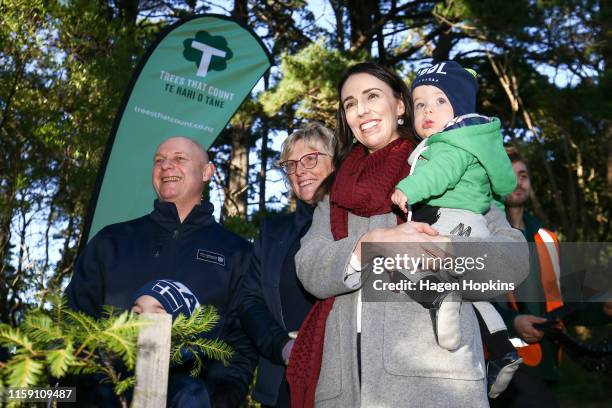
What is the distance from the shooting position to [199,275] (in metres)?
3.20

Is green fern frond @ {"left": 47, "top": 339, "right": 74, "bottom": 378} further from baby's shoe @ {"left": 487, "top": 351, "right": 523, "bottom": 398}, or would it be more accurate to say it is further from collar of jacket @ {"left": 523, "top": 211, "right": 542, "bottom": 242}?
collar of jacket @ {"left": 523, "top": 211, "right": 542, "bottom": 242}

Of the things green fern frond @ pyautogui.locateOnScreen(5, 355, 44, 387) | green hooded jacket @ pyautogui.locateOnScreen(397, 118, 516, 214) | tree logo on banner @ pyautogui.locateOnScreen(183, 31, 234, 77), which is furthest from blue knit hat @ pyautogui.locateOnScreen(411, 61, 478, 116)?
tree logo on banner @ pyautogui.locateOnScreen(183, 31, 234, 77)

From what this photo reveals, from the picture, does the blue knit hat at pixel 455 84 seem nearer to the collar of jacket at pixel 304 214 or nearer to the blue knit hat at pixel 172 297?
the collar of jacket at pixel 304 214

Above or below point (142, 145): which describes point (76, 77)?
above

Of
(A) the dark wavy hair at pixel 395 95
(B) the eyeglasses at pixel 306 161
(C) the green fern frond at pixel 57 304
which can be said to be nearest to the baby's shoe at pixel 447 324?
(A) the dark wavy hair at pixel 395 95

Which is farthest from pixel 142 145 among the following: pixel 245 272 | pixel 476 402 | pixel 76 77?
pixel 476 402

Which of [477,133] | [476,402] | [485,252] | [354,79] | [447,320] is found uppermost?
[354,79]

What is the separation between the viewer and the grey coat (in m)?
2.04

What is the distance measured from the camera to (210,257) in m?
3.27

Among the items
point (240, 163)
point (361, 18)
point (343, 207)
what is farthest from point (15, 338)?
point (361, 18)

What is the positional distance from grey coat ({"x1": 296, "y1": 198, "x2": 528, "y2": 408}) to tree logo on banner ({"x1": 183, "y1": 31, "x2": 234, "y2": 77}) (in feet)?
10.7

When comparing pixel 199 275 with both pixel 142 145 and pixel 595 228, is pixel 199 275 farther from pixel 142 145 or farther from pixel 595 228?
pixel 595 228

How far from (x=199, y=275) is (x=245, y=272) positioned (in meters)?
0.24

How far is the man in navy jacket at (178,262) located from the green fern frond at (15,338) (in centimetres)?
163
